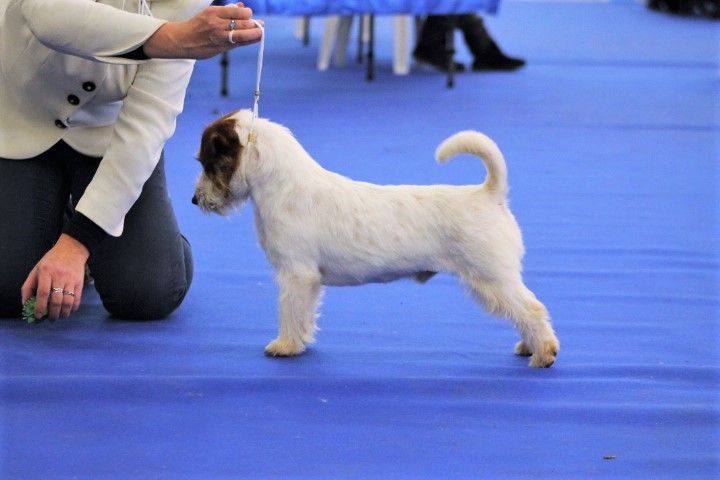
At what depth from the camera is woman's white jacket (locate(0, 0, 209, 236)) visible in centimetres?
195

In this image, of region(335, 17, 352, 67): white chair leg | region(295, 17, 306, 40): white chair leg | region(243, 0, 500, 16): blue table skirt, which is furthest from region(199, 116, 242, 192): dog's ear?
region(295, 17, 306, 40): white chair leg

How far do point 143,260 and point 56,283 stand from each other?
14.9 inches

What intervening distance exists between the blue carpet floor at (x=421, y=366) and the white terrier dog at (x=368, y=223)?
14cm

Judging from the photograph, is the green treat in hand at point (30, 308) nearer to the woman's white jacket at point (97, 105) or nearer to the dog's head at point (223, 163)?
the woman's white jacket at point (97, 105)

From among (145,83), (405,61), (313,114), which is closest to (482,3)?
(405,61)

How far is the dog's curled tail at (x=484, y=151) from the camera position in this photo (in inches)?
73.6

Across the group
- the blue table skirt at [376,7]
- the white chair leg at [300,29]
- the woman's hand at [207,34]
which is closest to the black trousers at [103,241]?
the woman's hand at [207,34]

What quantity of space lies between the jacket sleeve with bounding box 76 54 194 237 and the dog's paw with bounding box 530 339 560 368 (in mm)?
782

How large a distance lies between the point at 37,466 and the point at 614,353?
1.04 m

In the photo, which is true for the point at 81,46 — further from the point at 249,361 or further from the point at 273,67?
the point at 273,67

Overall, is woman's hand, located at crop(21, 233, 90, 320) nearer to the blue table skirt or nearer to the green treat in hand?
the green treat in hand

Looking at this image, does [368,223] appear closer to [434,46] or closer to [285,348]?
[285,348]

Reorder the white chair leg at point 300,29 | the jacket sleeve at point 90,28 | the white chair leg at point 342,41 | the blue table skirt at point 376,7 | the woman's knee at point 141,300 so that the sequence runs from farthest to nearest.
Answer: the white chair leg at point 300,29 → the white chair leg at point 342,41 → the blue table skirt at point 376,7 → the woman's knee at point 141,300 → the jacket sleeve at point 90,28

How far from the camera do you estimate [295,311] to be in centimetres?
191
